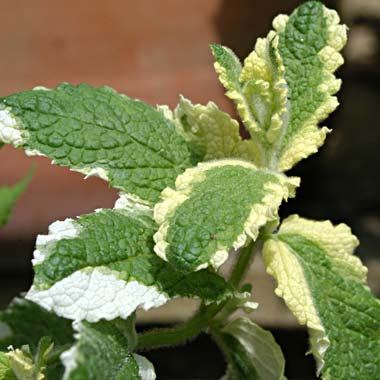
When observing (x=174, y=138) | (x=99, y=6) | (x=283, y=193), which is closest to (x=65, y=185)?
(x=99, y=6)

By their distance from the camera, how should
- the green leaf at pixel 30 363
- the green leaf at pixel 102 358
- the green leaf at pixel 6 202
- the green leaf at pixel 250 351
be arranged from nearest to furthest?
1. the green leaf at pixel 102 358
2. the green leaf at pixel 30 363
3. the green leaf at pixel 250 351
4. the green leaf at pixel 6 202

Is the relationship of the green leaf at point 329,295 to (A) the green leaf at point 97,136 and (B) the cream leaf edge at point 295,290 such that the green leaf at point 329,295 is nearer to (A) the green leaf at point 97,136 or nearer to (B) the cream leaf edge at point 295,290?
(B) the cream leaf edge at point 295,290

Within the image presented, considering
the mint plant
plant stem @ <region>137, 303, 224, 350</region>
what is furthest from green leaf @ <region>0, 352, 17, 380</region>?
plant stem @ <region>137, 303, 224, 350</region>

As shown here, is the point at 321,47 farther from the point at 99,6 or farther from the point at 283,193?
the point at 99,6

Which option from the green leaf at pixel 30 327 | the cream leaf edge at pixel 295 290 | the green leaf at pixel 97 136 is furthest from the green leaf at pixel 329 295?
the green leaf at pixel 30 327

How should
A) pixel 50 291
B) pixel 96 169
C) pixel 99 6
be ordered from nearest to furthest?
1. pixel 50 291
2. pixel 96 169
3. pixel 99 6
